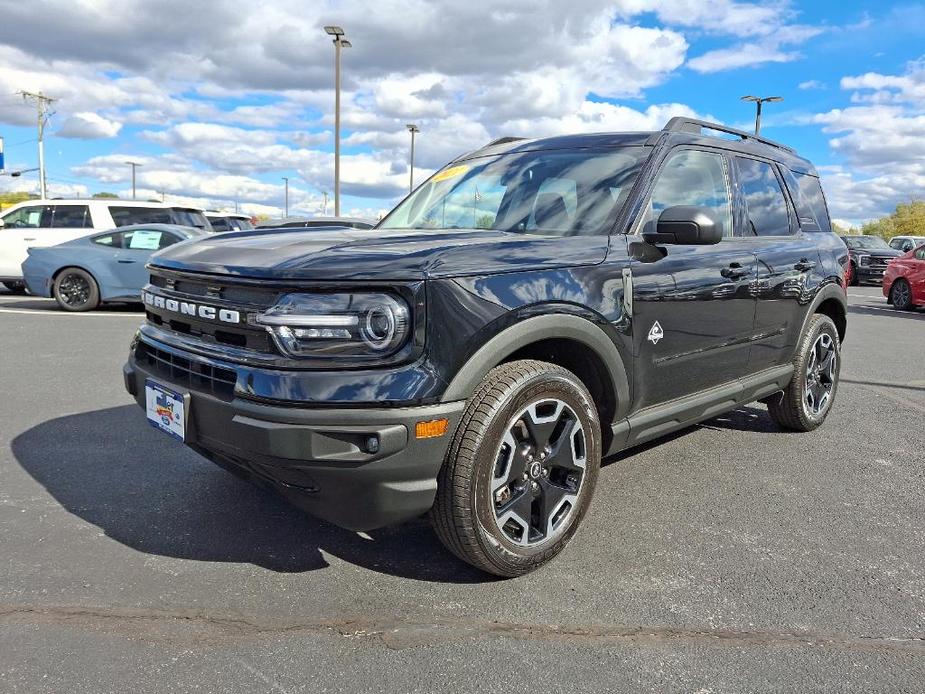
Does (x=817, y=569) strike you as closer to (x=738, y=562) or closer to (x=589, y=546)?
(x=738, y=562)

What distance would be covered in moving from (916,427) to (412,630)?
4.48 meters

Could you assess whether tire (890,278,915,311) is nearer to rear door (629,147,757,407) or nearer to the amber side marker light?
rear door (629,147,757,407)

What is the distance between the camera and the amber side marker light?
2.40 meters

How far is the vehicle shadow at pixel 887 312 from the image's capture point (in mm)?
14373

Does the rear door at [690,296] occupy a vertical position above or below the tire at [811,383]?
above

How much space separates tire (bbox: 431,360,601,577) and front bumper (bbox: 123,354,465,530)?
9cm

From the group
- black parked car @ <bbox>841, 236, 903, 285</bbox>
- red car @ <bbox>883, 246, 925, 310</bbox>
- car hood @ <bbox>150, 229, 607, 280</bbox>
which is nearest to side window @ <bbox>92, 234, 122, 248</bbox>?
car hood @ <bbox>150, 229, 607, 280</bbox>

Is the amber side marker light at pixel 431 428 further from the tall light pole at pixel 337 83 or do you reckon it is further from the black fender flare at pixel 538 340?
the tall light pole at pixel 337 83

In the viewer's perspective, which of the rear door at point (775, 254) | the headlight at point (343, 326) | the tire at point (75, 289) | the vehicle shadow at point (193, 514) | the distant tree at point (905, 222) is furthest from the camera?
the distant tree at point (905, 222)

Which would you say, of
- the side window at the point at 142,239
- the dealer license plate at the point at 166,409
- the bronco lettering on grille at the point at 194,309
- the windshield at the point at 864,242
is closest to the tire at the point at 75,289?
the side window at the point at 142,239

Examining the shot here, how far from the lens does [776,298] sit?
4254 millimetres

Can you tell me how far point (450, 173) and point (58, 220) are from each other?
39.4 feet

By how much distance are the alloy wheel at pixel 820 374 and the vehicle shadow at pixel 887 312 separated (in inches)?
418

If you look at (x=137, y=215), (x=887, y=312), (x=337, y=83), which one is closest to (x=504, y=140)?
(x=137, y=215)
